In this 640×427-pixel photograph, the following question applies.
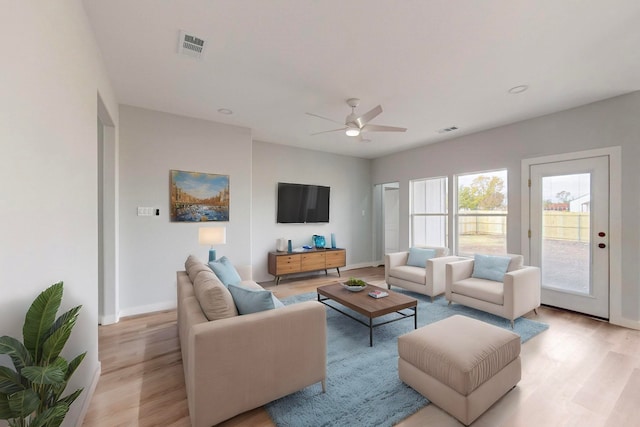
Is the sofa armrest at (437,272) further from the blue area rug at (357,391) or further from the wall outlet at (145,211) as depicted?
the wall outlet at (145,211)

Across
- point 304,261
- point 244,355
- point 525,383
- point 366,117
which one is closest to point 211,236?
point 244,355

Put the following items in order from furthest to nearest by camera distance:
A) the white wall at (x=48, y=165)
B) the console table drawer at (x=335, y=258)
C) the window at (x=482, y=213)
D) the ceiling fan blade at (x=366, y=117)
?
1. the console table drawer at (x=335, y=258)
2. the window at (x=482, y=213)
3. the ceiling fan blade at (x=366, y=117)
4. the white wall at (x=48, y=165)

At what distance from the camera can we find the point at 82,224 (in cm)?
191

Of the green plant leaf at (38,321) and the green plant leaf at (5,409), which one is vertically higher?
the green plant leaf at (38,321)

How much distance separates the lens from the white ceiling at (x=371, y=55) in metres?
1.93

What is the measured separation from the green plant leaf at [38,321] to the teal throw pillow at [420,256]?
4383 millimetres

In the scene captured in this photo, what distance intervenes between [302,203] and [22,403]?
504cm

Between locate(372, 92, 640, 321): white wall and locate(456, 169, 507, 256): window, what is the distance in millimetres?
182

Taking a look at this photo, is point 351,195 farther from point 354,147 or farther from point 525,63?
point 525,63

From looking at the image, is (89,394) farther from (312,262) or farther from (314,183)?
(314,183)

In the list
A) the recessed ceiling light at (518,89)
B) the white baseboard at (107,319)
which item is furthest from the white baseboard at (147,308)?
the recessed ceiling light at (518,89)

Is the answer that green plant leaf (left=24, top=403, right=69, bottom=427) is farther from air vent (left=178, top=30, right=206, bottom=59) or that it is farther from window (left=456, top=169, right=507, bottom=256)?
window (left=456, top=169, right=507, bottom=256)

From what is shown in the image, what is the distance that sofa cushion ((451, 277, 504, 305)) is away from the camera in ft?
10.8

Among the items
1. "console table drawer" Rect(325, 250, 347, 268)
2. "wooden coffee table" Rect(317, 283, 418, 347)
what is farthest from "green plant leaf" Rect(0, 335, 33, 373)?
A: "console table drawer" Rect(325, 250, 347, 268)
